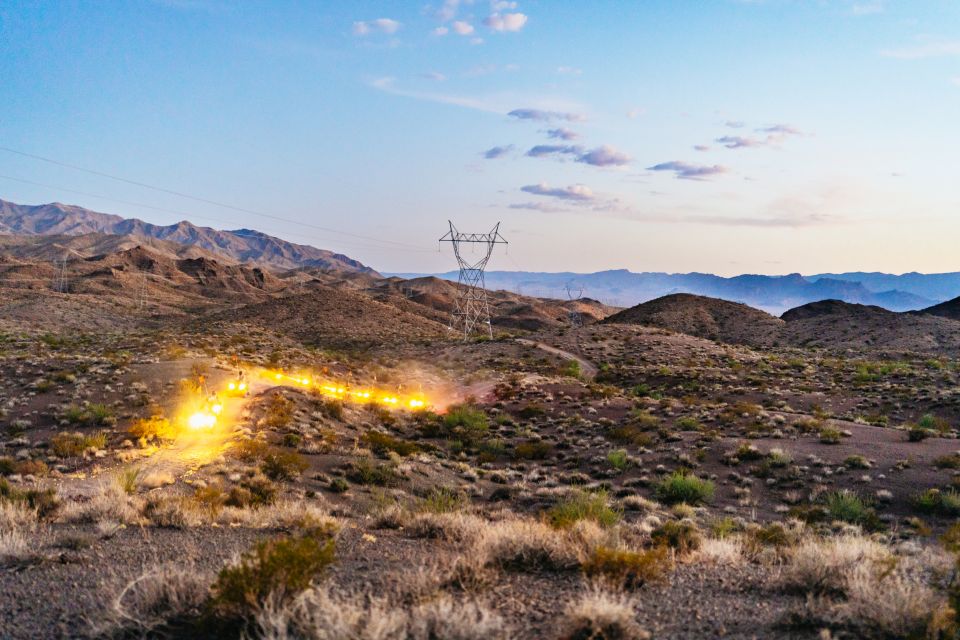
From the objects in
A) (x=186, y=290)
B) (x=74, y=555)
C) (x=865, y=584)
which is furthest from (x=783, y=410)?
(x=186, y=290)

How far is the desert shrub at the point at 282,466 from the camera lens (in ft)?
56.0

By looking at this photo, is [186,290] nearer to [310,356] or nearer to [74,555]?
[310,356]

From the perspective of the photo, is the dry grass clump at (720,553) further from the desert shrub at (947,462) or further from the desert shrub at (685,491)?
the desert shrub at (947,462)

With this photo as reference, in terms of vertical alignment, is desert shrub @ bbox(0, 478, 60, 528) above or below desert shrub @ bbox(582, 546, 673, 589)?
below

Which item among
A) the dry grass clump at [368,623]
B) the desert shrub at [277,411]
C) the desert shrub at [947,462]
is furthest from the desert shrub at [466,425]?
the dry grass clump at [368,623]

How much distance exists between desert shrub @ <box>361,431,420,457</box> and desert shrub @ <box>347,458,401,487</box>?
8.15 feet

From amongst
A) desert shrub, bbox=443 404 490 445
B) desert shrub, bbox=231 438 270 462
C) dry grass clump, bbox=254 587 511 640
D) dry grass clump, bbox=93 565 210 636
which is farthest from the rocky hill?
dry grass clump, bbox=93 565 210 636

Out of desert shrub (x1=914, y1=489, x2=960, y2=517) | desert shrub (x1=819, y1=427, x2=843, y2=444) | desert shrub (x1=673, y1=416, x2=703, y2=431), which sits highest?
desert shrub (x1=819, y1=427, x2=843, y2=444)

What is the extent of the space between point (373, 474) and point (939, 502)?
1628 centimetres

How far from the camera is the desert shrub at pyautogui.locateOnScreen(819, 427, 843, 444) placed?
72.9ft

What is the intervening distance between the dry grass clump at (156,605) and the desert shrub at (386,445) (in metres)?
14.5

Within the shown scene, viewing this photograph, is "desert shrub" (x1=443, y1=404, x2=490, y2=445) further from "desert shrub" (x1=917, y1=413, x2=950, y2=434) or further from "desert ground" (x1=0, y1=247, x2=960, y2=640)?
"desert shrub" (x1=917, y1=413, x2=950, y2=434)

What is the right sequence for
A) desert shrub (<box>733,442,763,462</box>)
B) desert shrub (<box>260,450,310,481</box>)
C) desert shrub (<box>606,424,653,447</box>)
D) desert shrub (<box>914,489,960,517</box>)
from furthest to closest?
desert shrub (<box>606,424,653,447</box>) → desert shrub (<box>733,442,763,462</box>) → desert shrub (<box>260,450,310,481</box>) → desert shrub (<box>914,489,960,517</box>)

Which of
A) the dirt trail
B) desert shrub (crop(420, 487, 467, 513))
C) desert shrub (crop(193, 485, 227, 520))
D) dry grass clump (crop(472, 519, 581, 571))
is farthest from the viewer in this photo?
the dirt trail
